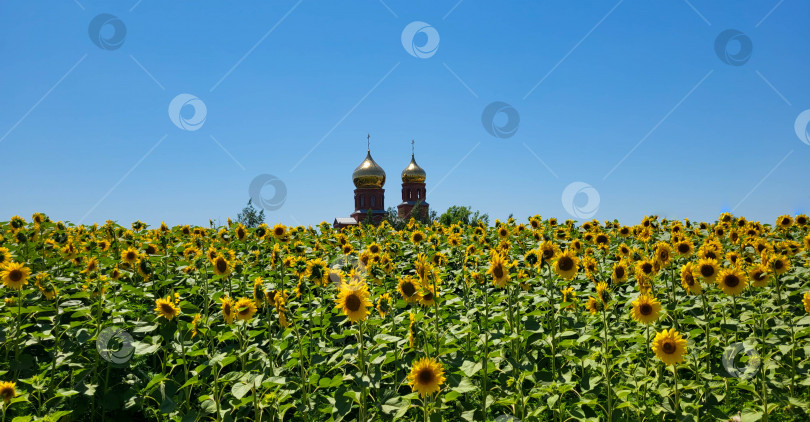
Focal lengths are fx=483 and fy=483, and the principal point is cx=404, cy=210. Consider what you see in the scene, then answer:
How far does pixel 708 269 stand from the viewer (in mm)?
5090

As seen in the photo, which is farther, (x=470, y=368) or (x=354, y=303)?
(x=354, y=303)

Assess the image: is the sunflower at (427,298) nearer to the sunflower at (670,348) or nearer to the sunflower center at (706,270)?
the sunflower at (670,348)

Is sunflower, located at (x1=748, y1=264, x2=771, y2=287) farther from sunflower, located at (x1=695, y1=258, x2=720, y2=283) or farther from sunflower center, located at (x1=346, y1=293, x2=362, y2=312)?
sunflower center, located at (x1=346, y1=293, x2=362, y2=312)

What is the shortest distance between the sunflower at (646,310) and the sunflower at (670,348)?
11.1 inches

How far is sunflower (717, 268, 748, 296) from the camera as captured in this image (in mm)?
5105

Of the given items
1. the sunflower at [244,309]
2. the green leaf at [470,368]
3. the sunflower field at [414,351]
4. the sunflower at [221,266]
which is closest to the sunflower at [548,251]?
the sunflower field at [414,351]

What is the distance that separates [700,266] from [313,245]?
6503 mm

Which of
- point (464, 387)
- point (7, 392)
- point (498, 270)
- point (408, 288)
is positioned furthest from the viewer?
point (498, 270)

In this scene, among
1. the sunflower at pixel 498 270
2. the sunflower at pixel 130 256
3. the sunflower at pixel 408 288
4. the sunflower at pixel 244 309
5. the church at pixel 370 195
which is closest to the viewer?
the sunflower at pixel 244 309

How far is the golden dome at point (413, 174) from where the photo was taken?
3172 inches

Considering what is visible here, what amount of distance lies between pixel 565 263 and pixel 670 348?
1.42 m

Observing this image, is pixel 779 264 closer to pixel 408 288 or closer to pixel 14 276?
pixel 408 288

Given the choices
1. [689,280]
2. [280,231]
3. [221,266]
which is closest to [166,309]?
[221,266]

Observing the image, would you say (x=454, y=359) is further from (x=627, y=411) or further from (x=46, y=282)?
(x=46, y=282)
